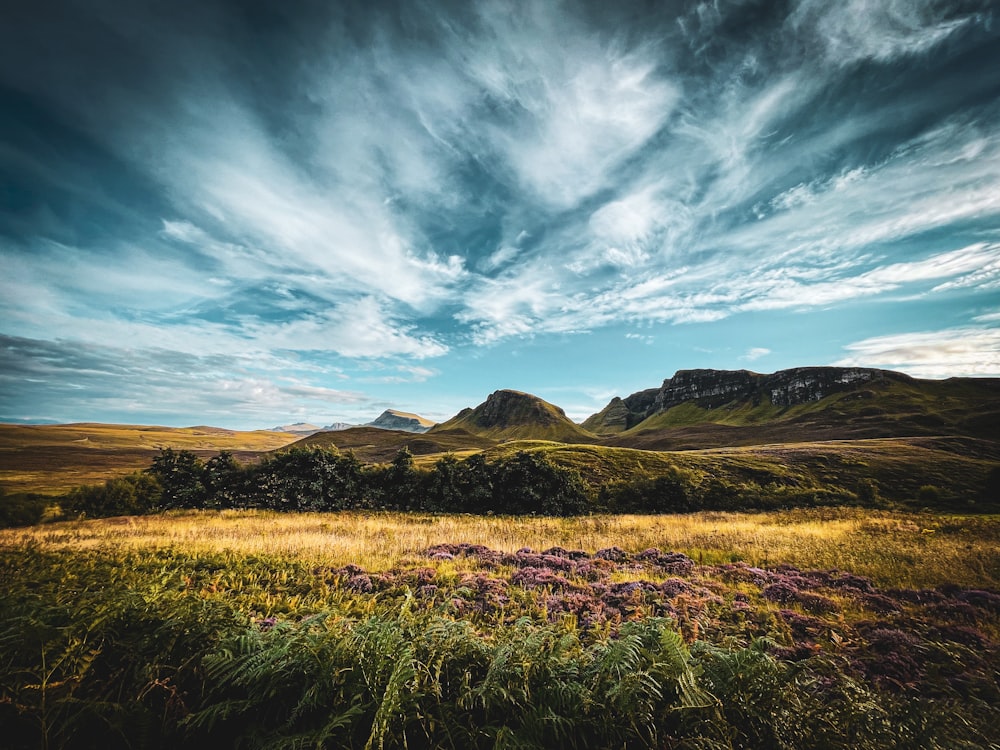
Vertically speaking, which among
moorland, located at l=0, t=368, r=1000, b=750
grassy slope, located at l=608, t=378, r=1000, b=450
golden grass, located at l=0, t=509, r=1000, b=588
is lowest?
golden grass, located at l=0, t=509, r=1000, b=588

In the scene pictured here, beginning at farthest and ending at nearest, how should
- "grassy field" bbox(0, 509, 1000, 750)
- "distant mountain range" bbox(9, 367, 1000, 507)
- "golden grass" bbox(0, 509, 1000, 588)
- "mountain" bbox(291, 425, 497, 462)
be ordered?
"mountain" bbox(291, 425, 497, 462) → "distant mountain range" bbox(9, 367, 1000, 507) → "golden grass" bbox(0, 509, 1000, 588) → "grassy field" bbox(0, 509, 1000, 750)

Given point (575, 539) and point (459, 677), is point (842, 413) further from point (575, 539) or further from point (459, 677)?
point (459, 677)

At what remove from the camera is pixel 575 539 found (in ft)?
58.5

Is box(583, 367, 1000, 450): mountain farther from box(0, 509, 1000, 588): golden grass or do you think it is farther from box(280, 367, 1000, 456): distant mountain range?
box(0, 509, 1000, 588): golden grass

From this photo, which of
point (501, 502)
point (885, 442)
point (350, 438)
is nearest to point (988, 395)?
point (885, 442)

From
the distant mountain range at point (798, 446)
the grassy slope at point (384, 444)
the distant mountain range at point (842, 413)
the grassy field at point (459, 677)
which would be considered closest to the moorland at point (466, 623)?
the grassy field at point (459, 677)

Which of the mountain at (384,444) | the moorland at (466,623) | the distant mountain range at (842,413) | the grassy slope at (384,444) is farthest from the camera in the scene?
the mountain at (384,444)

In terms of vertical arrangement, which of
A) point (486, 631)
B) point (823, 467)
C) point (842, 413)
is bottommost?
point (823, 467)

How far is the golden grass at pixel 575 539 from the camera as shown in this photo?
12.5 metres

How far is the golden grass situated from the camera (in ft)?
40.9

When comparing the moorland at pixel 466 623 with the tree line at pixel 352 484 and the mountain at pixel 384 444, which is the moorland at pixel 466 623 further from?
the mountain at pixel 384 444

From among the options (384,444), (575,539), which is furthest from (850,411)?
(575,539)

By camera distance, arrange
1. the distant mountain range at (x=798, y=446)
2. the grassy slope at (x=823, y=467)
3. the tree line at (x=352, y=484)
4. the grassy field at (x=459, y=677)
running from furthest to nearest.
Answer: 1. the distant mountain range at (x=798, y=446)
2. the grassy slope at (x=823, y=467)
3. the tree line at (x=352, y=484)
4. the grassy field at (x=459, y=677)

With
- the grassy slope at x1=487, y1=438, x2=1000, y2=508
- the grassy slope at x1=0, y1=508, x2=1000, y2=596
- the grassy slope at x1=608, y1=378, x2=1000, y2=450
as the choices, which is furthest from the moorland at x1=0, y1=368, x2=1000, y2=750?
the grassy slope at x1=608, y1=378, x2=1000, y2=450
